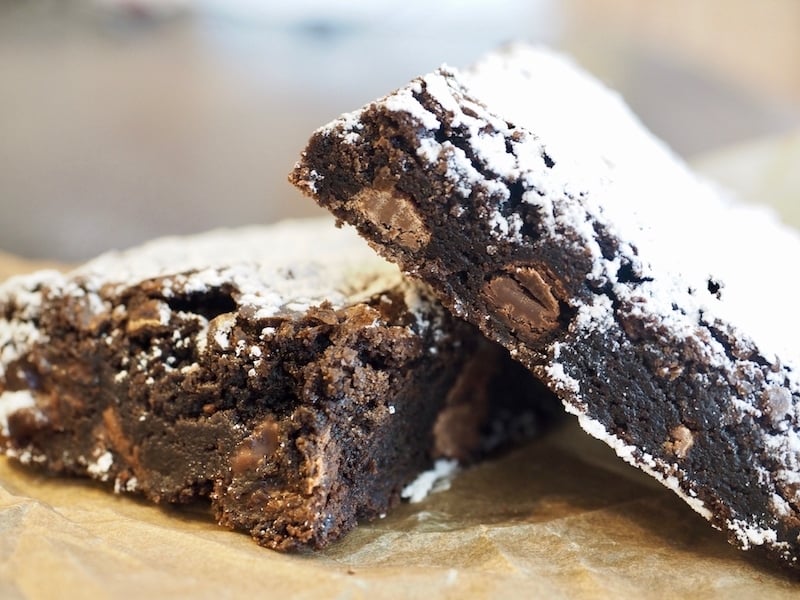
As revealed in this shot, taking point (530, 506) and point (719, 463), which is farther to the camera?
point (530, 506)

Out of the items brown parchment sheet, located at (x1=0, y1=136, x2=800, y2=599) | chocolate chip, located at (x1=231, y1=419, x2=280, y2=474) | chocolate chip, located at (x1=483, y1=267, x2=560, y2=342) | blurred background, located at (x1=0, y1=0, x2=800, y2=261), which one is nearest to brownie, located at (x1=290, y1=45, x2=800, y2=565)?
chocolate chip, located at (x1=483, y1=267, x2=560, y2=342)

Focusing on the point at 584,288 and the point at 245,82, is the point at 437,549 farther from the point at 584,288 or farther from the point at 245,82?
the point at 245,82

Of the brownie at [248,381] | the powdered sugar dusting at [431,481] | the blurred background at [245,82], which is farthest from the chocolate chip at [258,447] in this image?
the blurred background at [245,82]

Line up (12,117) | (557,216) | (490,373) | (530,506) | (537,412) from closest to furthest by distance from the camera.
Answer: (557,216), (530,506), (490,373), (537,412), (12,117)

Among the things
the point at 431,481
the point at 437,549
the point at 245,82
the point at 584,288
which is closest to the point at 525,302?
the point at 584,288

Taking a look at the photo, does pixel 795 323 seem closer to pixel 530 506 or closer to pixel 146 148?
pixel 530 506

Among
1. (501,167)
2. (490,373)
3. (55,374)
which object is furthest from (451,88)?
(55,374)
